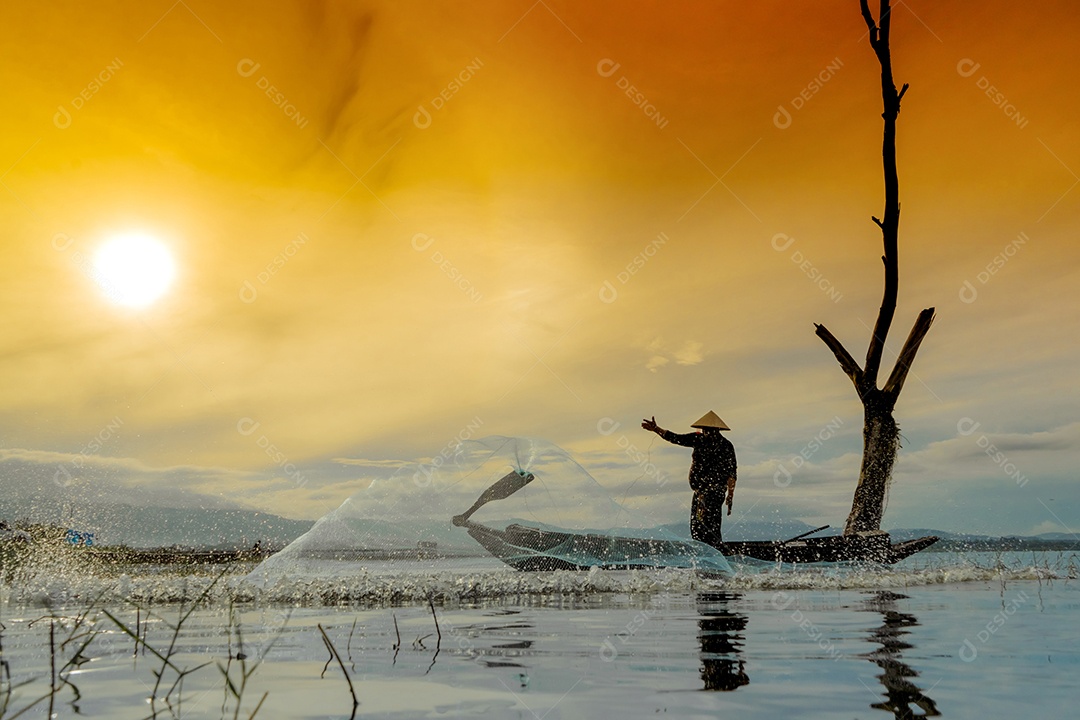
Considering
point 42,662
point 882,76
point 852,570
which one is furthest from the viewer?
point 882,76

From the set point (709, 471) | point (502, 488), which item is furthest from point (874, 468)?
point (502, 488)

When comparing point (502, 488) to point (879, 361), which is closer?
point (502, 488)

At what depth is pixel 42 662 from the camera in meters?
5.24

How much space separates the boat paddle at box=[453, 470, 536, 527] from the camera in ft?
41.8

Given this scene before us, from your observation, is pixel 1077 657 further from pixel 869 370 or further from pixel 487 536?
pixel 869 370

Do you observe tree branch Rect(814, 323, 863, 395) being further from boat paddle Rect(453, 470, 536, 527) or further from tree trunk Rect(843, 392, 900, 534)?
boat paddle Rect(453, 470, 536, 527)

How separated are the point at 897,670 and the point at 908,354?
13039 mm

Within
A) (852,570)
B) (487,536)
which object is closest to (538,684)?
(487,536)

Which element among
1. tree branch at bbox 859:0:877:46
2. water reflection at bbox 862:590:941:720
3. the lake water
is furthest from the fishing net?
tree branch at bbox 859:0:877:46

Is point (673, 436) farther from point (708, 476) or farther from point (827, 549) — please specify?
point (827, 549)

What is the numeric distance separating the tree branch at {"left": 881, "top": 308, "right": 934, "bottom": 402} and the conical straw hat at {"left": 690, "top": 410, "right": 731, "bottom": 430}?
13.8ft

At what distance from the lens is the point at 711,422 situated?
14352mm

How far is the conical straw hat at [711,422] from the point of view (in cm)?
1428

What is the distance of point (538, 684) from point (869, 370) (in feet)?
46.2
